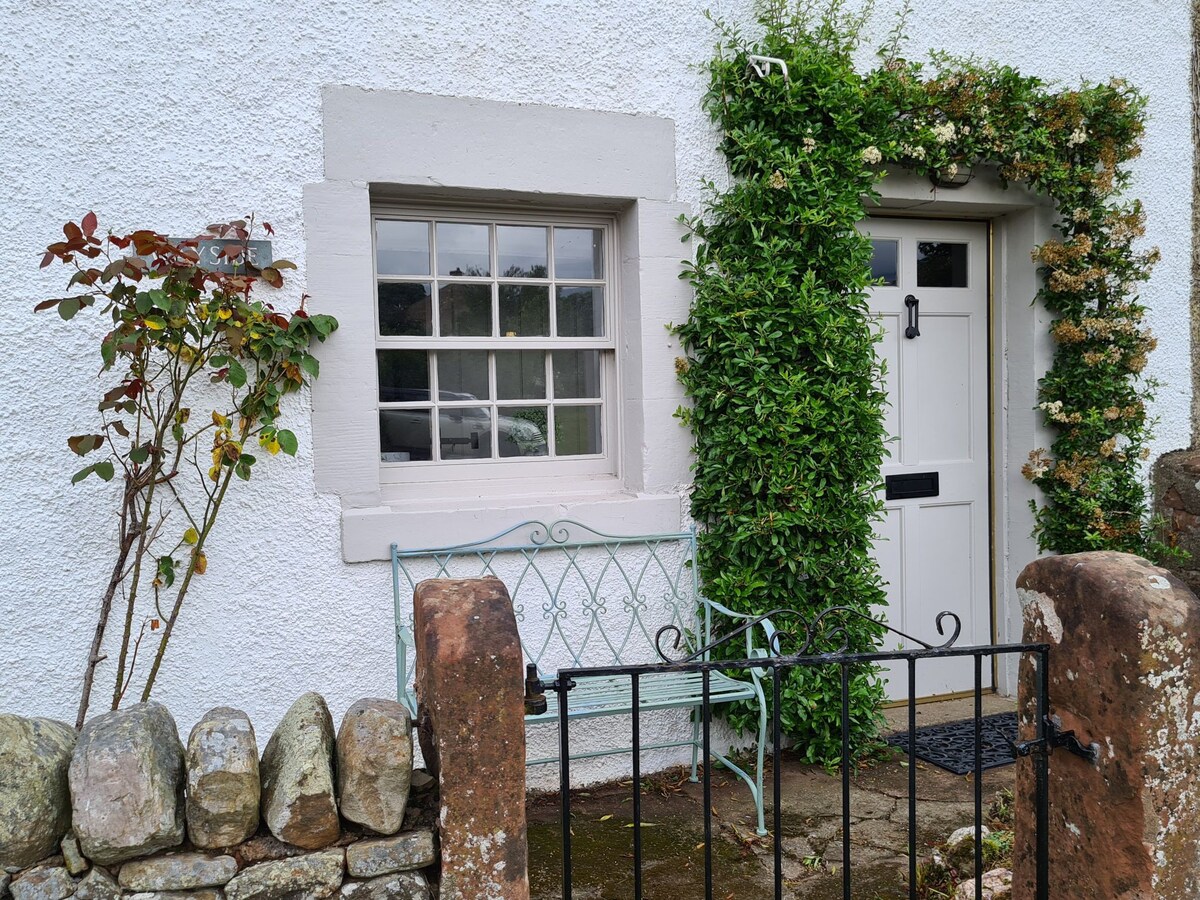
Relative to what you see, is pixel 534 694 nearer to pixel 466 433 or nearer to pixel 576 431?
pixel 466 433

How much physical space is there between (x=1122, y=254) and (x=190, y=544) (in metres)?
4.73

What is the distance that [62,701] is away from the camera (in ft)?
10.9

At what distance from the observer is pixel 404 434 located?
157 inches

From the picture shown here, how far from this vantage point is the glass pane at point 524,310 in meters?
4.11

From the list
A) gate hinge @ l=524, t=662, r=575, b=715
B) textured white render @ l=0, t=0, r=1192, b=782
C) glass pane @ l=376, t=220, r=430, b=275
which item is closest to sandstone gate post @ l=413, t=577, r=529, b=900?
gate hinge @ l=524, t=662, r=575, b=715

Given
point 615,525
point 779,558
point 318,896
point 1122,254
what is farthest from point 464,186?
point 1122,254

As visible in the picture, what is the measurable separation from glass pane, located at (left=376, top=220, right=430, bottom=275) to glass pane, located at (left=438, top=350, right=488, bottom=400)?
379mm

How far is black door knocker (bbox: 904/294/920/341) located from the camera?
482 centimetres

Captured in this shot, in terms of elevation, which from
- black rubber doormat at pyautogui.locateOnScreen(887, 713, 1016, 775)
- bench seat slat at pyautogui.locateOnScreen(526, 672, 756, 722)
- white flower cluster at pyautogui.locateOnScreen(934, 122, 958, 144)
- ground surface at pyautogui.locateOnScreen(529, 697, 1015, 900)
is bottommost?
ground surface at pyautogui.locateOnScreen(529, 697, 1015, 900)

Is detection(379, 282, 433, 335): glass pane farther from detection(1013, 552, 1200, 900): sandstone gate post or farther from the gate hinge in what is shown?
detection(1013, 552, 1200, 900): sandstone gate post

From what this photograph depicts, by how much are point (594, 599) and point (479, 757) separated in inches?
86.7

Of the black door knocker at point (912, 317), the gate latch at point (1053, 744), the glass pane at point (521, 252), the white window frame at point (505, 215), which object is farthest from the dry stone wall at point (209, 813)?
the black door knocker at point (912, 317)

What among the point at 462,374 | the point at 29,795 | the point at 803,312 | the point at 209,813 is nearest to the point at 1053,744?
the point at 209,813

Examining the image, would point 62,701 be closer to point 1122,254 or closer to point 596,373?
point 596,373
